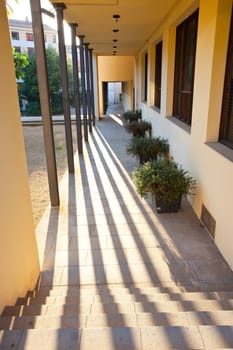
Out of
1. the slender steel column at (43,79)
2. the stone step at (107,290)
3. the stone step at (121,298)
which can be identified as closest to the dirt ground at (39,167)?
the slender steel column at (43,79)

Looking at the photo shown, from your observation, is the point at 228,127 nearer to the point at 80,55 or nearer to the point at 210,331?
the point at 210,331

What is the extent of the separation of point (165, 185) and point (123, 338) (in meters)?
2.12

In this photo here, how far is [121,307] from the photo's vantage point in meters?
1.54

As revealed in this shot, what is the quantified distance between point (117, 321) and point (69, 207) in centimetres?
229

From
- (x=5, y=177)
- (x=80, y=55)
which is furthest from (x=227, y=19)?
(x=80, y=55)

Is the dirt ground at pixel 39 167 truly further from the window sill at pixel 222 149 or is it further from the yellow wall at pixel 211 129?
the window sill at pixel 222 149

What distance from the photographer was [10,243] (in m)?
1.56

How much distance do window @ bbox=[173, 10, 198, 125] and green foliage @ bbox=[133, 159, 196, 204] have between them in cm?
119

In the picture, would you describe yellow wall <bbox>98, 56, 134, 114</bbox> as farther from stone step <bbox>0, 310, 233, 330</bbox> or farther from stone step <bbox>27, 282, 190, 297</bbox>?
stone step <bbox>0, 310, 233, 330</bbox>

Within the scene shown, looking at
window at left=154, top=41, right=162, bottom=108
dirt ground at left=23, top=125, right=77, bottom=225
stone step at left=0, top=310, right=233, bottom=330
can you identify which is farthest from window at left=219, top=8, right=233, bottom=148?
window at left=154, top=41, right=162, bottom=108

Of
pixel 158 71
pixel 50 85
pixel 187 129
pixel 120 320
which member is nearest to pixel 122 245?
pixel 120 320

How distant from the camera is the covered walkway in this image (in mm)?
1073

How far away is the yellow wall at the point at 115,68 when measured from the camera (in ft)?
43.7

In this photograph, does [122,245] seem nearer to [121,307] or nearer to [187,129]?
[121,307]
